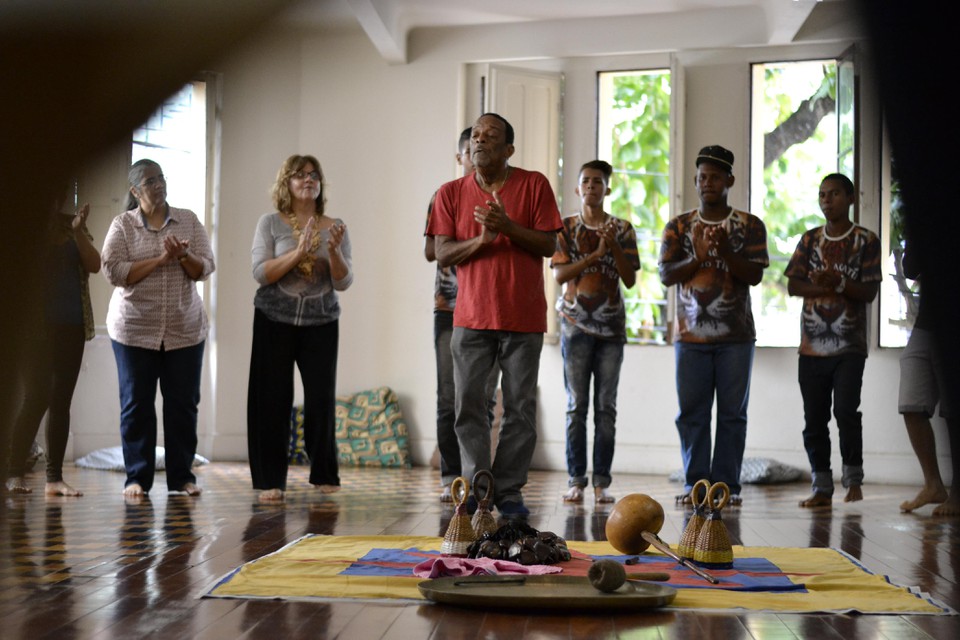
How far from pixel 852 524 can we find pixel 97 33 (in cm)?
436

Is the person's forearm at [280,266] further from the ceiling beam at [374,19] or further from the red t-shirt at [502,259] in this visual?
the ceiling beam at [374,19]

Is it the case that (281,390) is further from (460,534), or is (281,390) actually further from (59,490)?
(460,534)

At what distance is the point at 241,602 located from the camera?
2.51m

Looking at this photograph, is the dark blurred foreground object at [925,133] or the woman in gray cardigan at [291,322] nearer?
the dark blurred foreground object at [925,133]

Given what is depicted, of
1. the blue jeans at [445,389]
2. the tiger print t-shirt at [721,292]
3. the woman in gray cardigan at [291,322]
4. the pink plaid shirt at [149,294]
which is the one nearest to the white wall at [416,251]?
the pink plaid shirt at [149,294]

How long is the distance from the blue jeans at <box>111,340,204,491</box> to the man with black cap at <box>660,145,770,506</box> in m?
2.26

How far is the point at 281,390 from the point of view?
465cm

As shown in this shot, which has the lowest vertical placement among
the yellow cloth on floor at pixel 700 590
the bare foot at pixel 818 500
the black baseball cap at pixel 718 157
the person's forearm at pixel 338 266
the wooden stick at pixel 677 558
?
the bare foot at pixel 818 500

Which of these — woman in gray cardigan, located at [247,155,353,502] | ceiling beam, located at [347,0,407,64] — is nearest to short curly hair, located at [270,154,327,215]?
woman in gray cardigan, located at [247,155,353,502]

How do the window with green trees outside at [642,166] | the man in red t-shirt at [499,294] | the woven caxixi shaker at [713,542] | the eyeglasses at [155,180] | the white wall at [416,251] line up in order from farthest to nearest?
the window with green trees outside at [642,166] < the white wall at [416,251] < the man in red t-shirt at [499,294] < the woven caxixi shaker at [713,542] < the eyeglasses at [155,180]

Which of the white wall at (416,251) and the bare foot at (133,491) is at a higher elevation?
the white wall at (416,251)

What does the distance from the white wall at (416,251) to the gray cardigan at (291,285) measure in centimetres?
203

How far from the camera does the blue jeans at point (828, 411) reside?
4.72 meters

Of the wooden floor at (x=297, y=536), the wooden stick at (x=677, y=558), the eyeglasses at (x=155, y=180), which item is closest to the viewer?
the eyeglasses at (x=155, y=180)
